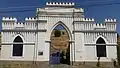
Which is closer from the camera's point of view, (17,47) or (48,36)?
(17,47)

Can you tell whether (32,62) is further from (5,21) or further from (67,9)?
(67,9)

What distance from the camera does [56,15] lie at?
2797 cm

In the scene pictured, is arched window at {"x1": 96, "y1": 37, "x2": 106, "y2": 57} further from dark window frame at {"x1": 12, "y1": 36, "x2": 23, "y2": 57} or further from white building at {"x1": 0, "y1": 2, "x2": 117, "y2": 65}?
dark window frame at {"x1": 12, "y1": 36, "x2": 23, "y2": 57}

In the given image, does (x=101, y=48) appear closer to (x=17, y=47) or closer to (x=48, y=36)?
(x=48, y=36)

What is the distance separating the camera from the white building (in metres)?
27.2

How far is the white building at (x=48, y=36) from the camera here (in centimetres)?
2722

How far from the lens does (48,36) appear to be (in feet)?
90.9

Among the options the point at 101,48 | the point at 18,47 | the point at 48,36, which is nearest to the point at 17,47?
the point at 18,47

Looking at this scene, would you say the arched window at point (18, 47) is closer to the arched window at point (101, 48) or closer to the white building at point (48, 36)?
the white building at point (48, 36)

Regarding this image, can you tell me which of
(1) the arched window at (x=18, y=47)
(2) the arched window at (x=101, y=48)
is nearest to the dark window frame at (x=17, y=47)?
(1) the arched window at (x=18, y=47)

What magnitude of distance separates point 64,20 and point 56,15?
112 cm

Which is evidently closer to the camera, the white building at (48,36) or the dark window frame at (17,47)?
the white building at (48,36)

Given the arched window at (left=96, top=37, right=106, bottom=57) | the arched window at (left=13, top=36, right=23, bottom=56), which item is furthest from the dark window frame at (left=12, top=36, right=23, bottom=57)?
the arched window at (left=96, top=37, right=106, bottom=57)

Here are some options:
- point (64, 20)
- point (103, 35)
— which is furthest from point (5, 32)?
point (103, 35)
